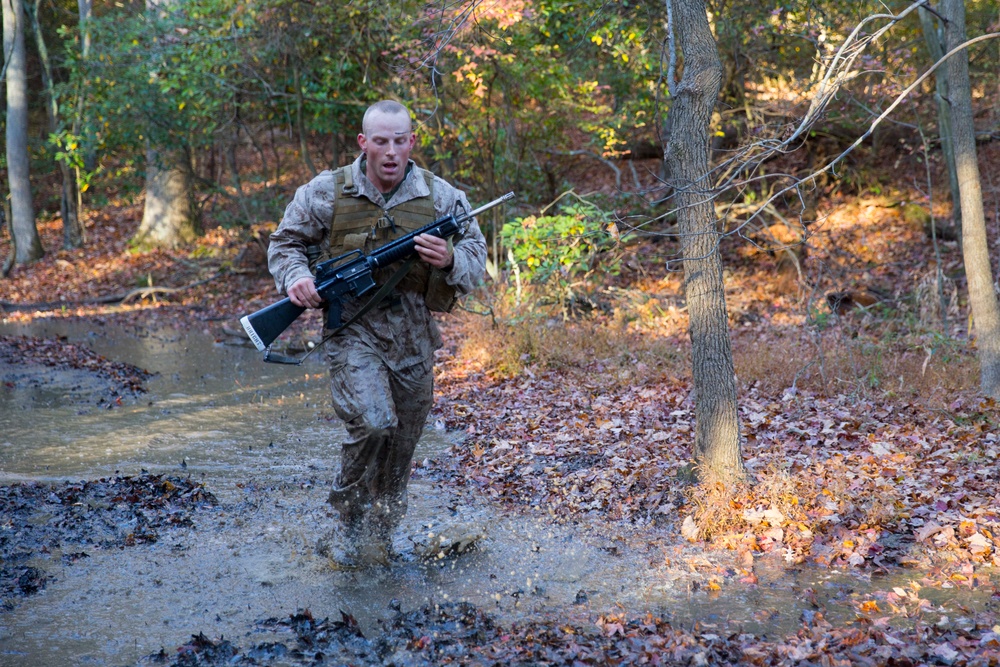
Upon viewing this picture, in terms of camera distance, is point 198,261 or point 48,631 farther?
point 198,261

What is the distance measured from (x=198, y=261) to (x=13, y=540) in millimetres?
15606

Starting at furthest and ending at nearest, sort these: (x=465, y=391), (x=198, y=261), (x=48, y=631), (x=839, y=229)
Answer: (x=198, y=261), (x=839, y=229), (x=465, y=391), (x=48, y=631)

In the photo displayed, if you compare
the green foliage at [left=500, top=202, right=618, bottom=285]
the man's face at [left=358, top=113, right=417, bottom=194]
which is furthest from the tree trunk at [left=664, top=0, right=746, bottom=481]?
the green foliage at [left=500, top=202, right=618, bottom=285]

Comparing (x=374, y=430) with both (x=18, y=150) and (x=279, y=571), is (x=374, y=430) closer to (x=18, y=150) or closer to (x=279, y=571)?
(x=279, y=571)

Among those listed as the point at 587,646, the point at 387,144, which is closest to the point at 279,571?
the point at 587,646

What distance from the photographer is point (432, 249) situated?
4461 mm

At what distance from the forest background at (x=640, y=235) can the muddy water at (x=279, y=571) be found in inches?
14.4

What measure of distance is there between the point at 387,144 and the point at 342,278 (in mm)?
727

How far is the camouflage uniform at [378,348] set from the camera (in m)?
4.60

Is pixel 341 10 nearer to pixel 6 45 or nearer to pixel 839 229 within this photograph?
pixel 839 229

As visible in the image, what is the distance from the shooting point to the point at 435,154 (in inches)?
559

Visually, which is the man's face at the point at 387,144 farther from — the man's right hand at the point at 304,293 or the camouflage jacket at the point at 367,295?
the man's right hand at the point at 304,293

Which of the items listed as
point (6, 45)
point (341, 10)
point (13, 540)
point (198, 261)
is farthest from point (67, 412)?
point (6, 45)

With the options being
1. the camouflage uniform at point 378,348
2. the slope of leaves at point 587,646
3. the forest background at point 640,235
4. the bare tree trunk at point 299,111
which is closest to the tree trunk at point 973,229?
the forest background at point 640,235
